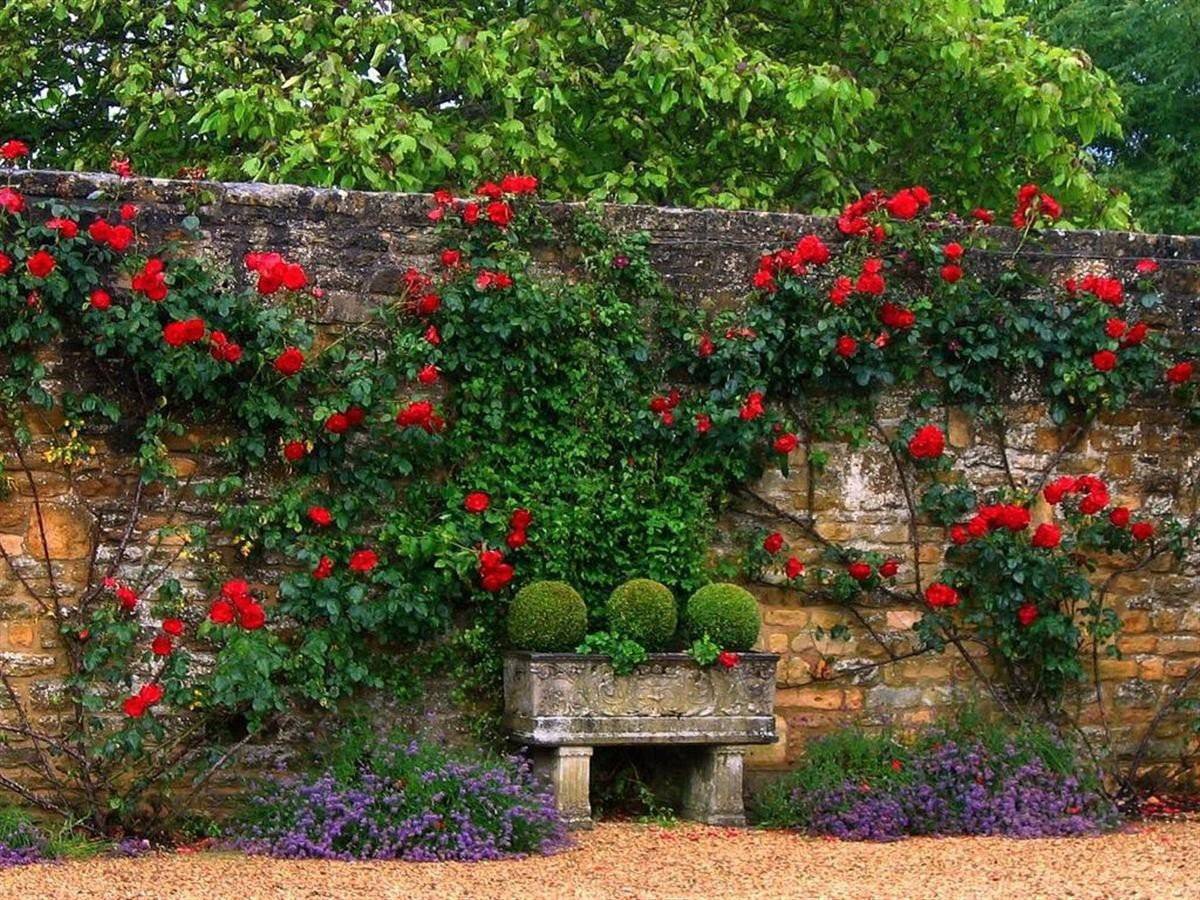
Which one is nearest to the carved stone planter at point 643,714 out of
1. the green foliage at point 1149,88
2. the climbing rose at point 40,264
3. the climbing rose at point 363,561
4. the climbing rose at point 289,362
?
the climbing rose at point 363,561

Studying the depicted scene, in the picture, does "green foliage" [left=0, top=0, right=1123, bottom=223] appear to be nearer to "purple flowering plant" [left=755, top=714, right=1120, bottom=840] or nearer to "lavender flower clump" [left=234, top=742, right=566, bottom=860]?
"lavender flower clump" [left=234, top=742, right=566, bottom=860]

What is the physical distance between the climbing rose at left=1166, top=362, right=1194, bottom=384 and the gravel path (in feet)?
7.01

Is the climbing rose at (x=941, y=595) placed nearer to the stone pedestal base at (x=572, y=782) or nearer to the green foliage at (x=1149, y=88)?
the stone pedestal base at (x=572, y=782)

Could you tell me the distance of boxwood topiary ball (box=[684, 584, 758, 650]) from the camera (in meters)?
6.66

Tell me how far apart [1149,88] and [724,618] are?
1136 cm

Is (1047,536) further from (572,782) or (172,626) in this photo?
(172,626)

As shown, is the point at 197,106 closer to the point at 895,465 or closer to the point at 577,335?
A: the point at 577,335

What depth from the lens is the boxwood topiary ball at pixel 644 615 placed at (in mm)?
6590

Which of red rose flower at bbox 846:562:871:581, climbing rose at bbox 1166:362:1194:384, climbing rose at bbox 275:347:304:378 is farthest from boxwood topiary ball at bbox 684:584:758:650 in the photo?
climbing rose at bbox 1166:362:1194:384

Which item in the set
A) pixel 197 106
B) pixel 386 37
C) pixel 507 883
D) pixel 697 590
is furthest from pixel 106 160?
pixel 507 883

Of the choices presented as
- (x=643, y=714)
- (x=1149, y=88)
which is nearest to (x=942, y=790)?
(x=643, y=714)

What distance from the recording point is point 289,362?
Answer: 21.3 feet

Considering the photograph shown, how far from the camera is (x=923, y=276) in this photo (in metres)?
7.47

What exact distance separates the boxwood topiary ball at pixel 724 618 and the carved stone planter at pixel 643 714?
8 cm
